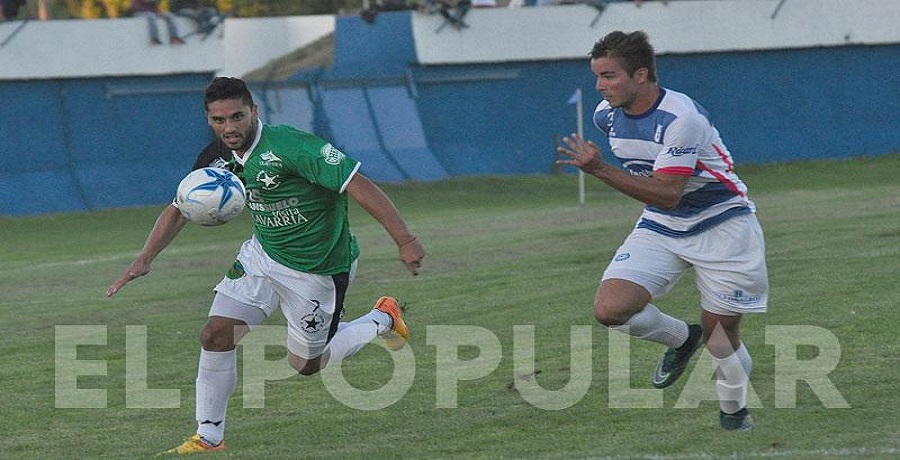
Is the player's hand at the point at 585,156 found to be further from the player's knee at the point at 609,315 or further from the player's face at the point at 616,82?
the player's knee at the point at 609,315

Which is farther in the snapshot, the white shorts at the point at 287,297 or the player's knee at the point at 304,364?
the player's knee at the point at 304,364

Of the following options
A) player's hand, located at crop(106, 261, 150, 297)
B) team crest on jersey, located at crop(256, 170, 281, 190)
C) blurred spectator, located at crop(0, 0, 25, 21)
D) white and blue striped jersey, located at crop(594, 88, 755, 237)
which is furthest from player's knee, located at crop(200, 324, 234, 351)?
blurred spectator, located at crop(0, 0, 25, 21)

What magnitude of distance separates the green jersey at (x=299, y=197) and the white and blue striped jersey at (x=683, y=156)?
1527mm

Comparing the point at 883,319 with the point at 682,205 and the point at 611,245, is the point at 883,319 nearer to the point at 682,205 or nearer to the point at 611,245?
the point at 682,205

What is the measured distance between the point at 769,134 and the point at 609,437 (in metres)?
27.3

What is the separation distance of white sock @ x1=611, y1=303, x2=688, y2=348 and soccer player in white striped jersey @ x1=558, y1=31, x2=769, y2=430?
10mm

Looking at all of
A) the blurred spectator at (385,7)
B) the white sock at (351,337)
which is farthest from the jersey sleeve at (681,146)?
the blurred spectator at (385,7)

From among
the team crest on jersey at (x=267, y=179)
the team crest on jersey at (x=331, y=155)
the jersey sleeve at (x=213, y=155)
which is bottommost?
the jersey sleeve at (x=213, y=155)

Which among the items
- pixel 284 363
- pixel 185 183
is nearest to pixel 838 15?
pixel 284 363

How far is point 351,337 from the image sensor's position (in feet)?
30.0

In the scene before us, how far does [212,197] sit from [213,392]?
40.6 inches

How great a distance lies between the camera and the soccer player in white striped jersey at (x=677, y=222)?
800 cm

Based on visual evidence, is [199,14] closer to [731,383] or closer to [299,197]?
[299,197]

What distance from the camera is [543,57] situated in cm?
3231
